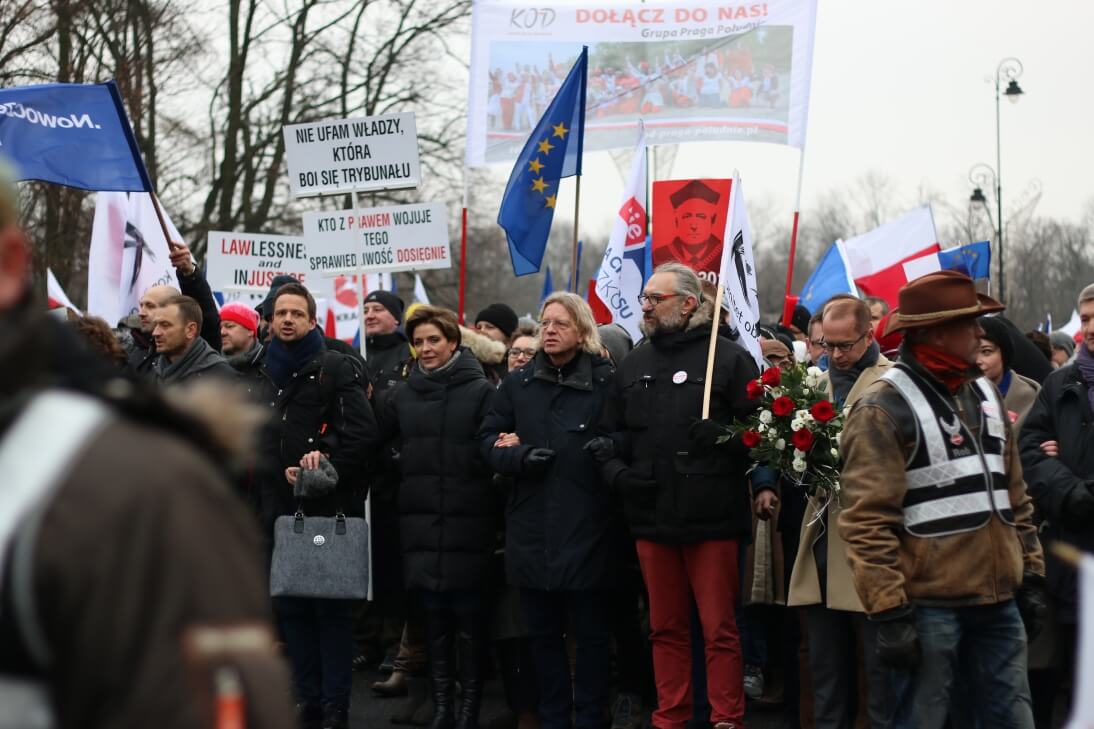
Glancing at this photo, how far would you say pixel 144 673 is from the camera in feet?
5.83

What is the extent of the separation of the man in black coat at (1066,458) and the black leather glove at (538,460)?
7.63ft

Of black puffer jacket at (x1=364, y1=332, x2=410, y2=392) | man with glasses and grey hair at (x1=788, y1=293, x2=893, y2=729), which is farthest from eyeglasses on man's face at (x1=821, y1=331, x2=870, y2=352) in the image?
black puffer jacket at (x1=364, y1=332, x2=410, y2=392)

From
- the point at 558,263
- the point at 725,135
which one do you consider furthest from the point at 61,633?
the point at 558,263

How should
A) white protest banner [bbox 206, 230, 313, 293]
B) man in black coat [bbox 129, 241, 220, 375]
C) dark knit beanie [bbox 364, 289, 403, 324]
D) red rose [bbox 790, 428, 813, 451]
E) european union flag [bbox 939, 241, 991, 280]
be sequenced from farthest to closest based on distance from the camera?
1. european union flag [bbox 939, 241, 991, 280]
2. white protest banner [bbox 206, 230, 313, 293]
3. dark knit beanie [bbox 364, 289, 403, 324]
4. man in black coat [bbox 129, 241, 220, 375]
5. red rose [bbox 790, 428, 813, 451]

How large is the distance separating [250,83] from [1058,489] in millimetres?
25414

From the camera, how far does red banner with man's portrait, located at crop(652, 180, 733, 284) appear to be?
908 cm

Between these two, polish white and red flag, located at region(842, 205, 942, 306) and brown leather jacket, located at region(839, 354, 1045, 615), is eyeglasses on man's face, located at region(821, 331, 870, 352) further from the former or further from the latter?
polish white and red flag, located at region(842, 205, 942, 306)

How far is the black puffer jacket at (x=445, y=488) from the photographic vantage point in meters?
7.88

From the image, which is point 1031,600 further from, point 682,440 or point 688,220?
point 688,220

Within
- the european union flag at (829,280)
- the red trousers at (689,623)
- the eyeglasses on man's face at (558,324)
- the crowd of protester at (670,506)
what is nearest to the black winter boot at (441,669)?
the crowd of protester at (670,506)

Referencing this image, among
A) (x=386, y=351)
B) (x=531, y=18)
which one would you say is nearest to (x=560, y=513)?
(x=386, y=351)

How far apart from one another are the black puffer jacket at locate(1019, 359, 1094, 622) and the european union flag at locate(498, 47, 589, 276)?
3935 millimetres

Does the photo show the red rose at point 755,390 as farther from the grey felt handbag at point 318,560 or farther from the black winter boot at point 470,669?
the grey felt handbag at point 318,560

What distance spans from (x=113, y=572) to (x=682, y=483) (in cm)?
550
